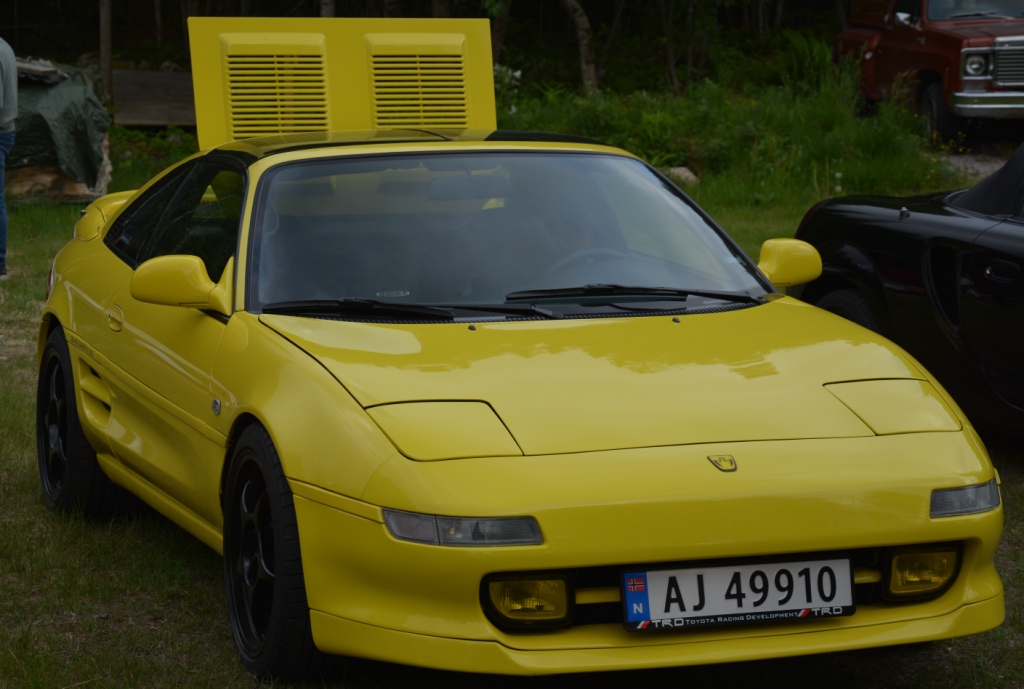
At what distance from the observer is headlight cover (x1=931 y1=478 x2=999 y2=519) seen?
2.88m

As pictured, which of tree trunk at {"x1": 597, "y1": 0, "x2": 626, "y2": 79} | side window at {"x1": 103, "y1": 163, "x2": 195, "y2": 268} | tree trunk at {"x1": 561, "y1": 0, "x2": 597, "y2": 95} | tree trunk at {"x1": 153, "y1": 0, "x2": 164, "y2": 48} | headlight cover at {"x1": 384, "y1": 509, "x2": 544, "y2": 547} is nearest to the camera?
headlight cover at {"x1": 384, "y1": 509, "x2": 544, "y2": 547}

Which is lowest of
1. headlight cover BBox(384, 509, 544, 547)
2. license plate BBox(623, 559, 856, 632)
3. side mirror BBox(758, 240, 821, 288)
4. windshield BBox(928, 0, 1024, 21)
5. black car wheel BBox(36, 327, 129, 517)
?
black car wheel BBox(36, 327, 129, 517)

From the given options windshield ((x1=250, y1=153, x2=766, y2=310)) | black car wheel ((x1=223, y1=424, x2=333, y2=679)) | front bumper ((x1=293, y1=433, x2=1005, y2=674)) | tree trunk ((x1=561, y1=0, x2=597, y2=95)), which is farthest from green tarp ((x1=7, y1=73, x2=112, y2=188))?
front bumper ((x1=293, y1=433, x2=1005, y2=674))

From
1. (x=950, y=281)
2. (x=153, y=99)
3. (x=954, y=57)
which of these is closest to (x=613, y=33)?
(x=153, y=99)

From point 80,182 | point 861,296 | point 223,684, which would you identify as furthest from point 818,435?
point 80,182

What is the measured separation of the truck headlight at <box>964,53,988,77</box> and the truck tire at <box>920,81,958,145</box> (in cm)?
64

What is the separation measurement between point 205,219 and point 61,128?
9259 millimetres

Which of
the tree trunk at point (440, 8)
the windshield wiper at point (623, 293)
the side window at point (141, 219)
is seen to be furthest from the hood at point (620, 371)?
the tree trunk at point (440, 8)

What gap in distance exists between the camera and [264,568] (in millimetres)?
3150

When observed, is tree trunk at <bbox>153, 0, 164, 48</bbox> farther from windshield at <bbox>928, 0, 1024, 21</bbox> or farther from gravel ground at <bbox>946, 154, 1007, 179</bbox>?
gravel ground at <bbox>946, 154, 1007, 179</bbox>

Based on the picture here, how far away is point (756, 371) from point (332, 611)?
116 centimetres

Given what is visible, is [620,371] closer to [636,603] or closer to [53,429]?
[636,603]

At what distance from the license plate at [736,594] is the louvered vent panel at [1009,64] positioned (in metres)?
10.9

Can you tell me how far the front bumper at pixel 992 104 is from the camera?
41.6 ft
